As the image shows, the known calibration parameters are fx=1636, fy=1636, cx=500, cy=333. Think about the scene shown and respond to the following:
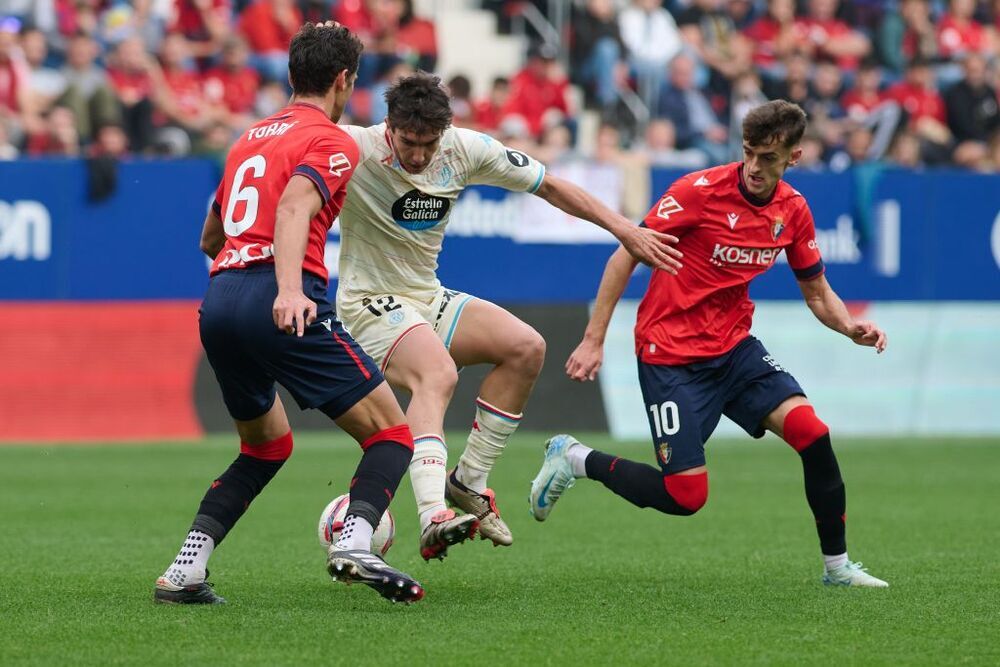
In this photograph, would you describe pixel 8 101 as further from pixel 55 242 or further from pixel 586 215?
pixel 586 215

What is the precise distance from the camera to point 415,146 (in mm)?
7336

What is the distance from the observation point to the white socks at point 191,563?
22.8 ft

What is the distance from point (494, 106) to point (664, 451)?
38.6 feet

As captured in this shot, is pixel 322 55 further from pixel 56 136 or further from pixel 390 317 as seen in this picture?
pixel 56 136

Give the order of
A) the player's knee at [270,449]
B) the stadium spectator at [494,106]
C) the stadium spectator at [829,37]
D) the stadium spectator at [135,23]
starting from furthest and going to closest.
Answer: the stadium spectator at [829,37]
the stadium spectator at [494,106]
the stadium spectator at [135,23]
the player's knee at [270,449]

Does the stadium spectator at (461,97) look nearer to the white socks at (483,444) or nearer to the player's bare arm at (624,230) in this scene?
the white socks at (483,444)

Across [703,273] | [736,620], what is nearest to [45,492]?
[703,273]

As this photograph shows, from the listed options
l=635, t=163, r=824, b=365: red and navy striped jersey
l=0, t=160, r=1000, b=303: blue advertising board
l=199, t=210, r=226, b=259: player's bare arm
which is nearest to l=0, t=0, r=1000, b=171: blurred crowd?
l=0, t=160, r=1000, b=303: blue advertising board

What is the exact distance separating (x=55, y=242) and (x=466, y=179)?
30.0 feet

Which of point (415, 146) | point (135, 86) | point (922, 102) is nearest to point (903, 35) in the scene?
point (922, 102)

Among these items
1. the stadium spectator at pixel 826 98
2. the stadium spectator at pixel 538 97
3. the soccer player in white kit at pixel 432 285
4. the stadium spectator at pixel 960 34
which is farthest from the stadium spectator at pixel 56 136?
the stadium spectator at pixel 960 34

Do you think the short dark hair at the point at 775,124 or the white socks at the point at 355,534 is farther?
the short dark hair at the point at 775,124

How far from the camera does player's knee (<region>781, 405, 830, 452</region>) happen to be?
768cm

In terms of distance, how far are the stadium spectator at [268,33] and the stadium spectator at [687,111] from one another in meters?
4.74
